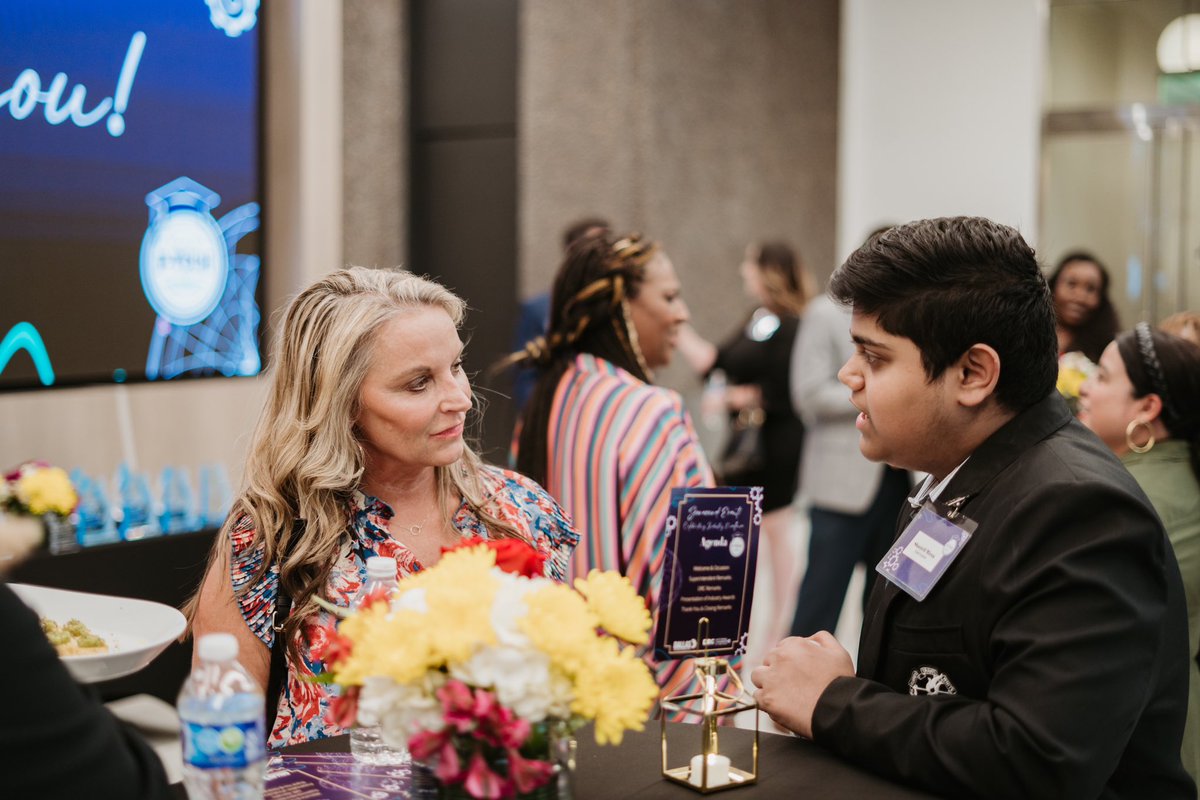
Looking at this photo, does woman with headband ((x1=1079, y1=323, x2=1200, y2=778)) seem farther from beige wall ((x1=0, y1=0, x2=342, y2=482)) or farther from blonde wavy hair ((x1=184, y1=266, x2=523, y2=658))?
beige wall ((x1=0, y1=0, x2=342, y2=482))

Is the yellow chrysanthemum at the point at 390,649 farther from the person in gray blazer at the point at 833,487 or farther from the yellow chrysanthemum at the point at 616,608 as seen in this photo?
the person in gray blazer at the point at 833,487

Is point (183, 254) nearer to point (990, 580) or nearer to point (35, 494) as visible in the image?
point (35, 494)

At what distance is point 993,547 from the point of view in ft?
5.04

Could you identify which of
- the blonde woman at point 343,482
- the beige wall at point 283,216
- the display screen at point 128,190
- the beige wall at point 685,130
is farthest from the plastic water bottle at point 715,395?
the blonde woman at point 343,482

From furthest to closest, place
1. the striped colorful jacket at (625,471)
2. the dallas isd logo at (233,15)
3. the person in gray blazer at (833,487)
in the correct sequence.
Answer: the person in gray blazer at (833,487) → the dallas isd logo at (233,15) → the striped colorful jacket at (625,471)

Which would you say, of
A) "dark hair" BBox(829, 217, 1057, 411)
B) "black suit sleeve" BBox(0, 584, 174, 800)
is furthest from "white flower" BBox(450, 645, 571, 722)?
"dark hair" BBox(829, 217, 1057, 411)

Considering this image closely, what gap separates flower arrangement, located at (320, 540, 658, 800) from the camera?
45.8 inches

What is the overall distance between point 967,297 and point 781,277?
161 inches

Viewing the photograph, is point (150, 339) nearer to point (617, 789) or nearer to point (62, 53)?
point (62, 53)

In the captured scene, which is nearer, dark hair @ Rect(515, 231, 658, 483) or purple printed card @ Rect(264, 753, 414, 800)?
purple printed card @ Rect(264, 753, 414, 800)

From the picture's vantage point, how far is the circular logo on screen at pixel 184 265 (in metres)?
4.59

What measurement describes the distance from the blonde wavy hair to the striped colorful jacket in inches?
29.4

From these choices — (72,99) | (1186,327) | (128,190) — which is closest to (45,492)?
(128,190)

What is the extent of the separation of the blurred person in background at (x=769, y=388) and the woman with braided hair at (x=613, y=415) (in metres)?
2.45
